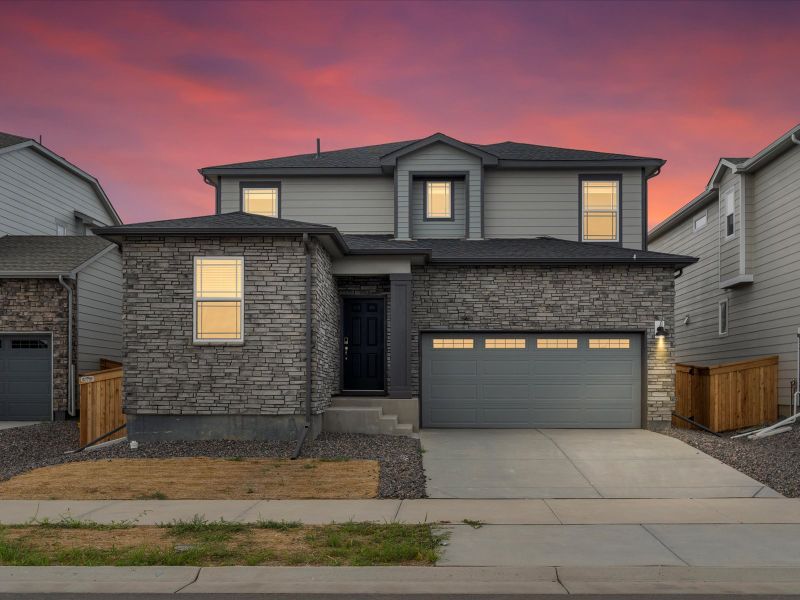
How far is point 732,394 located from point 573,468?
6350mm

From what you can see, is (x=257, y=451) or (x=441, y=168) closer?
(x=257, y=451)

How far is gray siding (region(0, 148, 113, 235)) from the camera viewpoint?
69.0 ft

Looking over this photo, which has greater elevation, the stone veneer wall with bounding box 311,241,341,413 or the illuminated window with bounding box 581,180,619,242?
the illuminated window with bounding box 581,180,619,242

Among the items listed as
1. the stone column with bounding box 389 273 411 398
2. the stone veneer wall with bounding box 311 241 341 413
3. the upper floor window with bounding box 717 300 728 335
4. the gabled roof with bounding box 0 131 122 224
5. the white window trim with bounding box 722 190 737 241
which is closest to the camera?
the stone veneer wall with bounding box 311 241 341 413

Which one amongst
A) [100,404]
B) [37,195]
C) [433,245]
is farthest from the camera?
[37,195]

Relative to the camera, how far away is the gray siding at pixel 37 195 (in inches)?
828

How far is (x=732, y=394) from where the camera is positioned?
53.0 feet

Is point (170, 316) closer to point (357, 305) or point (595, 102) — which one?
point (357, 305)

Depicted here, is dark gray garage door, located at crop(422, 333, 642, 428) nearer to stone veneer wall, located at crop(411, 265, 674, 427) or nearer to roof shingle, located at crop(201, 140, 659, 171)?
stone veneer wall, located at crop(411, 265, 674, 427)

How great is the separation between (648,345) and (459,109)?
963cm

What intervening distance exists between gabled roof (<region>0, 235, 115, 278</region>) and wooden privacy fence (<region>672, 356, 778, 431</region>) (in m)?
15.3

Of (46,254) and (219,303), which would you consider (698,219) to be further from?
(46,254)

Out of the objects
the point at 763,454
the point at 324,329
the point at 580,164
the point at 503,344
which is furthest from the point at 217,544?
the point at 580,164

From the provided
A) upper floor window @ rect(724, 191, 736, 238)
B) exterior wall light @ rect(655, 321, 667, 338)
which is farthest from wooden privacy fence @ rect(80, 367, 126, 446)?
upper floor window @ rect(724, 191, 736, 238)
